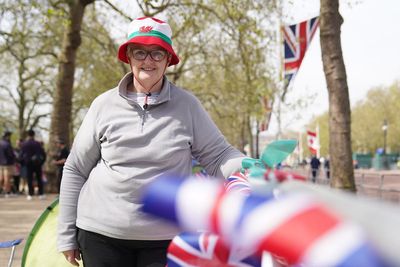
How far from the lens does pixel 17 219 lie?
8.98 metres

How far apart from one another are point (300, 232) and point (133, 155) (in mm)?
1439

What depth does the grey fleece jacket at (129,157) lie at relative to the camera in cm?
203

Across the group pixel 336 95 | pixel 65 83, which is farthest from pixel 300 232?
pixel 65 83

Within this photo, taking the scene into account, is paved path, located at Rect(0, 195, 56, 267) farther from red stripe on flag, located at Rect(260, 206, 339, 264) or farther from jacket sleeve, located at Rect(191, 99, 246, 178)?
red stripe on flag, located at Rect(260, 206, 339, 264)

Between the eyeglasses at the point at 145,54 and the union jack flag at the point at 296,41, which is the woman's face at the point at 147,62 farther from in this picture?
the union jack flag at the point at 296,41

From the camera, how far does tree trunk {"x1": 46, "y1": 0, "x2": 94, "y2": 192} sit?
13.8 m

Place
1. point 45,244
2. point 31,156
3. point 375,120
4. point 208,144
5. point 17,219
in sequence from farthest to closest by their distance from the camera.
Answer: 1. point 375,120
2. point 31,156
3. point 17,219
4. point 45,244
5. point 208,144

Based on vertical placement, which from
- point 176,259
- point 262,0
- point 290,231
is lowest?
point 176,259

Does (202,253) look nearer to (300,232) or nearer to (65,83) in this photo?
(300,232)

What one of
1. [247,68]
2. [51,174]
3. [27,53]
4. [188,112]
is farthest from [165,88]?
[27,53]

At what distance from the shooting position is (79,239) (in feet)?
7.25

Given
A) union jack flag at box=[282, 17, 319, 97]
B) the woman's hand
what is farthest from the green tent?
union jack flag at box=[282, 17, 319, 97]

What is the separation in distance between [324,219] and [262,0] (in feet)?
44.7

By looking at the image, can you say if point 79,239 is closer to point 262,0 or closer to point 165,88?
point 165,88
